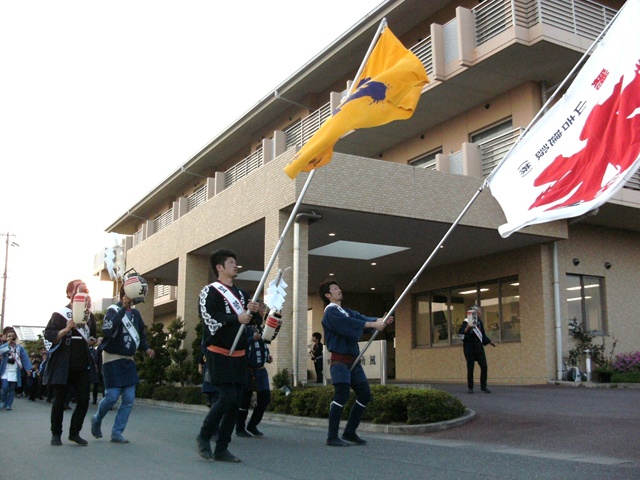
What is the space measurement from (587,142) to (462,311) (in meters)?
16.4

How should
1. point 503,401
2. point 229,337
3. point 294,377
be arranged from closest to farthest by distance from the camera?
point 229,337, point 503,401, point 294,377

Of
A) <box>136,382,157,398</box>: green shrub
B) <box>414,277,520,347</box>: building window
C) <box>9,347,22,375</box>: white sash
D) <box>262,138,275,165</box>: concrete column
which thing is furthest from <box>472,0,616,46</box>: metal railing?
<box>9,347,22,375</box>: white sash

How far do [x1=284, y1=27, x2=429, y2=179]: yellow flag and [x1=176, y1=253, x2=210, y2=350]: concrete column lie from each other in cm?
1335

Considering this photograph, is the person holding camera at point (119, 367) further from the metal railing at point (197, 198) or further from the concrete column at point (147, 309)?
the metal railing at point (197, 198)

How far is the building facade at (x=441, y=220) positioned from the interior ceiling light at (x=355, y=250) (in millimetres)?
97

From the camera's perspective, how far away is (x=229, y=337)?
6.61m

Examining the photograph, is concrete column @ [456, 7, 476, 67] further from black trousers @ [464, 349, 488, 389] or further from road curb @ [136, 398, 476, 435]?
road curb @ [136, 398, 476, 435]

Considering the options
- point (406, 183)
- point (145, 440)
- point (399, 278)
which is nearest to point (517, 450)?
point (145, 440)

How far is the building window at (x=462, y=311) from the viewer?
67.4ft

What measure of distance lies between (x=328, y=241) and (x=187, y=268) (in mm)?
4754

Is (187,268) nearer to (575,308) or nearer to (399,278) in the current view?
(399,278)

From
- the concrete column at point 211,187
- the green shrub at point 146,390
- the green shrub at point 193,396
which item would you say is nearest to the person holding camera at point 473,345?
the green shrub at point 193,396

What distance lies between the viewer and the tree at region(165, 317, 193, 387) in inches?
760

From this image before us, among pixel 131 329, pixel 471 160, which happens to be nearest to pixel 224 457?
pixel 131 329
